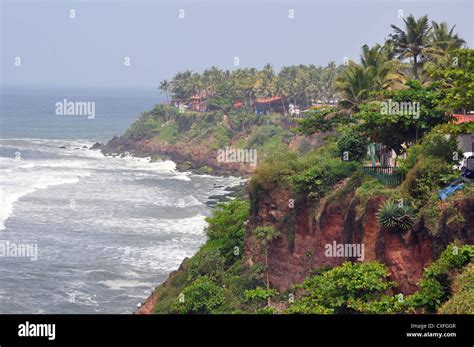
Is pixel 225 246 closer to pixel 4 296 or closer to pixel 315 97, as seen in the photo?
pixel 4 296

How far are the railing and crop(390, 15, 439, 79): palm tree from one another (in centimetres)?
982

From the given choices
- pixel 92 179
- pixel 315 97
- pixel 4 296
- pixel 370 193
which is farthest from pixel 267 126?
pixel 370 193

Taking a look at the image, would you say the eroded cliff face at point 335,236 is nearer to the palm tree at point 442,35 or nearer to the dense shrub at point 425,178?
the dense shrub at point 425,178

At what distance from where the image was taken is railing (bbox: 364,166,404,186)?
2270 centimetres

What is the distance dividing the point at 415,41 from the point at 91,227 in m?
22.1

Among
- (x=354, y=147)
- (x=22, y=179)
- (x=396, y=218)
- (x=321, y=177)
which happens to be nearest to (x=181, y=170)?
(x=22, y=179)

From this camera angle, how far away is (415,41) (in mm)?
33125

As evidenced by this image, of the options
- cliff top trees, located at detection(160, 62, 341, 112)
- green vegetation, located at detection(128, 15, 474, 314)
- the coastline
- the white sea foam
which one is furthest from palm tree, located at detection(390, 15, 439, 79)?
cliff top trees, located at detection(160, 62, 341, 112)

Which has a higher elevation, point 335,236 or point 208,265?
point 335,236

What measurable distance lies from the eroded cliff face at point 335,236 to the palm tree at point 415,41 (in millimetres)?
10453

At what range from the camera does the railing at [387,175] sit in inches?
894

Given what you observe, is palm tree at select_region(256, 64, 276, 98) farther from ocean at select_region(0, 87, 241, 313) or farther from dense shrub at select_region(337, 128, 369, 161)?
dense shrub at select_region(337, 128, 369, 161)

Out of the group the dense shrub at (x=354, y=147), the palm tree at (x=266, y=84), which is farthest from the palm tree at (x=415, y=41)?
the palm tree at (x=266, y=84)

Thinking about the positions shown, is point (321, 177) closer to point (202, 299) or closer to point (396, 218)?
point (202, 299)
